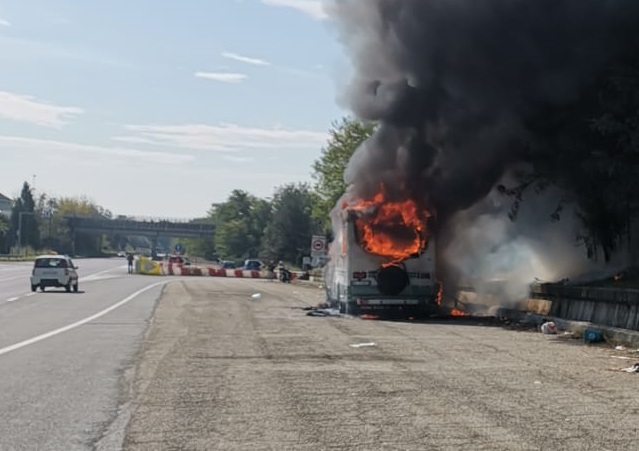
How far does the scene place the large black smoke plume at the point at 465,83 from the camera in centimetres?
2223

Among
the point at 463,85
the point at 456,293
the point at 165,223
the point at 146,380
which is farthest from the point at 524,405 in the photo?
the point at 165,223

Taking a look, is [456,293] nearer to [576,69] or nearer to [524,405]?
[576,69]

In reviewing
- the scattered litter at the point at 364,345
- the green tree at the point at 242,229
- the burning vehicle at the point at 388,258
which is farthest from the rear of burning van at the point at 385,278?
the green tree at the point at 242,229

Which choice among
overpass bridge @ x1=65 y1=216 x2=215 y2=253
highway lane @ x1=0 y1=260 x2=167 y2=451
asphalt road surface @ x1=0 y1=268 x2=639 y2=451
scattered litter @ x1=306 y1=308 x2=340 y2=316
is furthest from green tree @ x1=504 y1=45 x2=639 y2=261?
overpass bridge @ x1=65 y1=216 x2=215 y2=253

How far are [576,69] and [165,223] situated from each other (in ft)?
459

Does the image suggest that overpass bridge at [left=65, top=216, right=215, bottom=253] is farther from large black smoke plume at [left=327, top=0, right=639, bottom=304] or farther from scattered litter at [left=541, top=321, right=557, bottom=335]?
scattered litter at [left=541, top=321, right=557, bottom=335]

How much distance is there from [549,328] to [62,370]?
10124 millimetres

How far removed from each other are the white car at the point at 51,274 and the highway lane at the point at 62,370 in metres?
11.6

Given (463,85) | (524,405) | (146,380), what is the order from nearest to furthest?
1. (524,405)
2. (146,380)
3. (463,85)

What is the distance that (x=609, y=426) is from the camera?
857cm

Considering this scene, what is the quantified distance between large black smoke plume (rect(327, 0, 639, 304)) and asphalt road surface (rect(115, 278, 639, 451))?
6920 millimetres

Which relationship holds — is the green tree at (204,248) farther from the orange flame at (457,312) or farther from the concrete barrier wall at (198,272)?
the orange flame at (457,312)

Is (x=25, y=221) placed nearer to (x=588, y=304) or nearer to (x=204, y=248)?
(x=204, y=248)

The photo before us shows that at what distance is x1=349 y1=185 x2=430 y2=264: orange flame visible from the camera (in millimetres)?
24406
